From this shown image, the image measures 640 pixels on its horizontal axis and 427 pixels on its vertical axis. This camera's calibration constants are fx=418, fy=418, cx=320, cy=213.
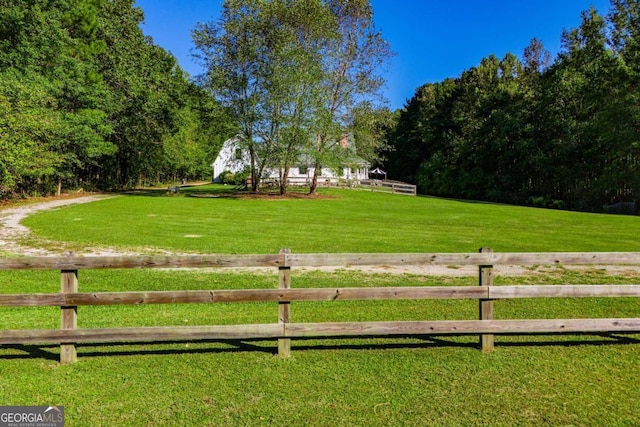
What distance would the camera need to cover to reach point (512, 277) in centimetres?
812

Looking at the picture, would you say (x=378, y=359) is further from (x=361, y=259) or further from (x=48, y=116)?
(x=48, y=116)

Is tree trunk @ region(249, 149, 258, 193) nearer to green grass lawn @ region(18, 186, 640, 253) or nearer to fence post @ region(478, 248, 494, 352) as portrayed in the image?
green grass lawn @ region(18, 186, 640, 253)

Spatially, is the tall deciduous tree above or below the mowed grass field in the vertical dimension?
above

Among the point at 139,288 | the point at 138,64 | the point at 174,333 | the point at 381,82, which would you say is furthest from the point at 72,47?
the point at 174,333

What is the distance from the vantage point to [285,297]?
14.1 feet

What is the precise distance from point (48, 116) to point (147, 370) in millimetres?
26204

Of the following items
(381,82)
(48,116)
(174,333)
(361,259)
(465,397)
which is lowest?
(465,397)

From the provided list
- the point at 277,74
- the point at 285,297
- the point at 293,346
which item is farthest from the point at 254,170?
the point at 285,297
